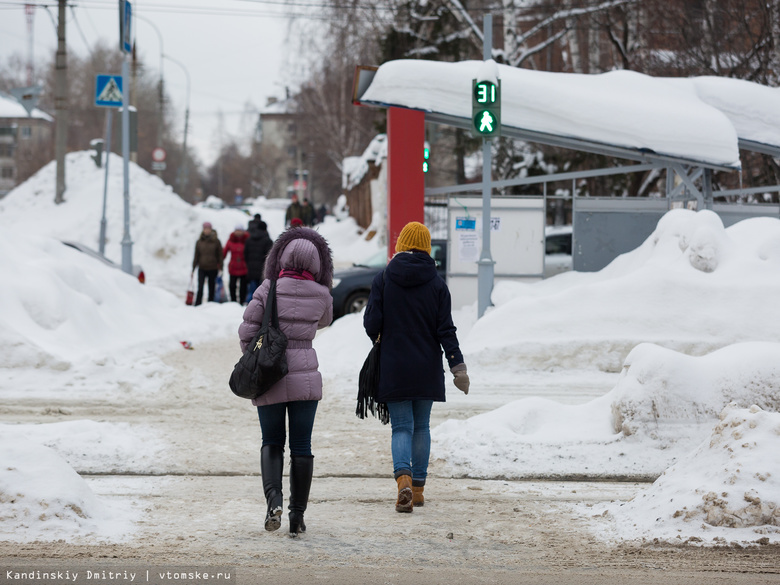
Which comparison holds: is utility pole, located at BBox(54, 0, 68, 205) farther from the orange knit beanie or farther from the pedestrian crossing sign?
the orange knit beanie

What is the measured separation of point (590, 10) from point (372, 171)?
1347 centimetres

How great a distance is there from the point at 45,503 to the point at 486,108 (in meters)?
8.76

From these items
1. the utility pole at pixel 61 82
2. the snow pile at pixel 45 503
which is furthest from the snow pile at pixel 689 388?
the utility pole at pixel 61 82

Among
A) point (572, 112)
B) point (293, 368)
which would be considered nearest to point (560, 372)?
point (572, 112)

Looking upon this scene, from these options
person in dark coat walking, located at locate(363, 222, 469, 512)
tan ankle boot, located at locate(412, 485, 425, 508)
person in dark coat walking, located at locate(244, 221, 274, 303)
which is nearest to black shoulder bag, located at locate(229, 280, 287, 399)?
person in dark coat walking, located at locate(363, 222, 469, 512)

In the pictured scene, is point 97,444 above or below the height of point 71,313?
below

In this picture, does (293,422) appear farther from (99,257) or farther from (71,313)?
(99,257)

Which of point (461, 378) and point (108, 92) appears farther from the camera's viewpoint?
point (108, 92)

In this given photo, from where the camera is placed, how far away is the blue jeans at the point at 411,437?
18.1 feet

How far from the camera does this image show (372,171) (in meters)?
34.7

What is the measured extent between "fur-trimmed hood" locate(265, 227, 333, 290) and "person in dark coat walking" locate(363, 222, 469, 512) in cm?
47

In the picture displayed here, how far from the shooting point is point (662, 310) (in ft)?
36.9

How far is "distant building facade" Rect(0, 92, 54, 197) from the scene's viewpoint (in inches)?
2387

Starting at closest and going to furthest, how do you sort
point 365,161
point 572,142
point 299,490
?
point 299,490 → point 572,142 → point 365,161
